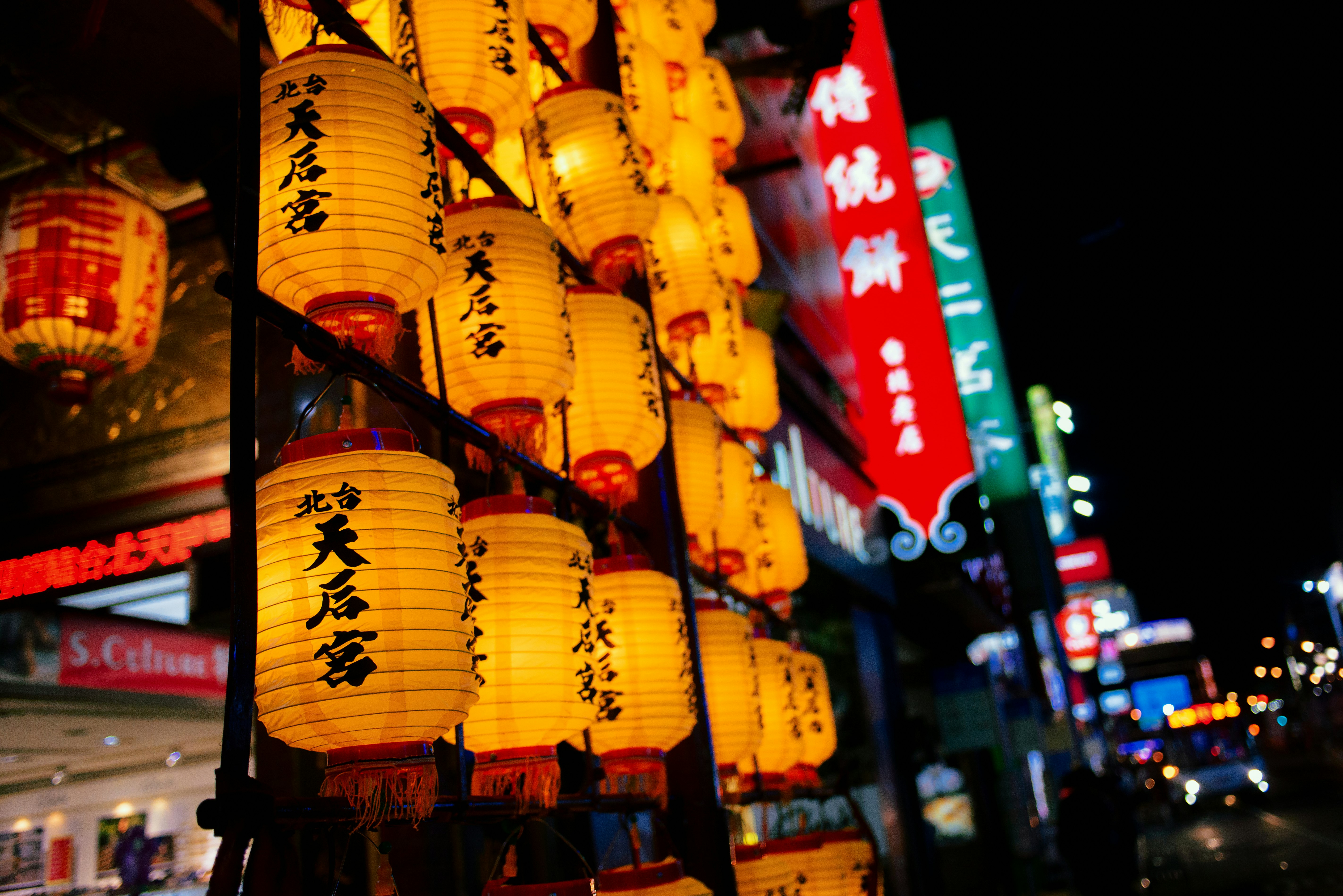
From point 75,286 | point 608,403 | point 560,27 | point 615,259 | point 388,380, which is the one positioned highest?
point 560,27

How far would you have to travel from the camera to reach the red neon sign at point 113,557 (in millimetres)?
6250

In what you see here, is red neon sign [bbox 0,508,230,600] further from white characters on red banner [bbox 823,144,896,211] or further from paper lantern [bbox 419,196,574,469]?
white characters on red banner [bbox 823,144,896,211]

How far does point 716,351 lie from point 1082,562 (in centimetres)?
4097

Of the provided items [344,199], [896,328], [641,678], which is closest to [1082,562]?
[896,328]

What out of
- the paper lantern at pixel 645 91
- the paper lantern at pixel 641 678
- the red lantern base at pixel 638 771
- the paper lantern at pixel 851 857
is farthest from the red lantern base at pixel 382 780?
the paper lantern at pixel 645 91

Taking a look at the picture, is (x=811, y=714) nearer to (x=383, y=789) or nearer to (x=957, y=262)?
(x=383, y=789)

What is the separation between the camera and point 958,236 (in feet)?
51.4

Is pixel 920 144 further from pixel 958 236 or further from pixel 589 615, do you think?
pixel 589 615

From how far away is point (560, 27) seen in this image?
4.84 m

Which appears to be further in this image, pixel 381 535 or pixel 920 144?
pixel 920 144

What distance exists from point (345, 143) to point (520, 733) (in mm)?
1661

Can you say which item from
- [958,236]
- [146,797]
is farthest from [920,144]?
[146,797]

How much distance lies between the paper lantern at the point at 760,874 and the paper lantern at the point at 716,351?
251 cm

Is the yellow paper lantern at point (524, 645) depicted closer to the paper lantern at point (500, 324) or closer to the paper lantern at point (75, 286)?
the paper lantern at point (500, 324)
